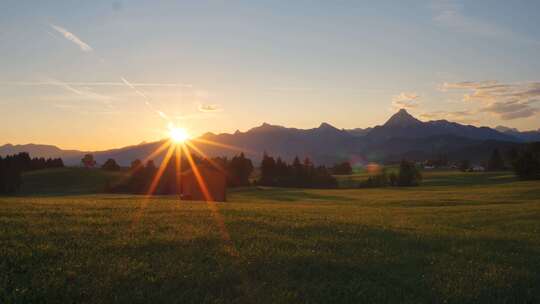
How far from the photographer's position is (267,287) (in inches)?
444

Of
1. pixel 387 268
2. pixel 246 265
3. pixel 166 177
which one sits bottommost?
pixel 166 177

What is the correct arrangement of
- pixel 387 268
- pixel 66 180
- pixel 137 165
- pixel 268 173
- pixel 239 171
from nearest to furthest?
pixel 387 268 → pixel 239 171 → pixel 137 165 → pixel 66 180 → pixel 268 173

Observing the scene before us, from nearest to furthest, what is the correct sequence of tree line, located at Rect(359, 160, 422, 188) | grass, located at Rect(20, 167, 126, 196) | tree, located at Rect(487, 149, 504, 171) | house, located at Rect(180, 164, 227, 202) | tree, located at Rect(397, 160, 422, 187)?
house, located at Rect(180, 164, 227, 202) → grass, located at Rect(20, 167, 126, 196) → tree, located at Rect(397, 160, 422, 187) → tree line, located at Rect(359, 160, 422, 188) → tree, located at Rect(487, 149, 504, 171)

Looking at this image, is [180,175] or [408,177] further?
[408,177]

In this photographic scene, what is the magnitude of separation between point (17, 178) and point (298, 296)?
129634mm

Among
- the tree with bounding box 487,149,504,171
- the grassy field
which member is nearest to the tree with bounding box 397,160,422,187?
the tree with bounding box 487,149,504,171

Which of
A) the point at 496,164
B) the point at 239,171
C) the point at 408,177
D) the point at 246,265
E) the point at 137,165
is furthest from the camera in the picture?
the point at 496,164

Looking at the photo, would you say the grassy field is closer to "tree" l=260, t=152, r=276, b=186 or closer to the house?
the house

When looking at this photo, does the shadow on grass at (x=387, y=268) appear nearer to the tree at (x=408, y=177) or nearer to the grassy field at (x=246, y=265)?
the grassy field at (x=246, y=265)

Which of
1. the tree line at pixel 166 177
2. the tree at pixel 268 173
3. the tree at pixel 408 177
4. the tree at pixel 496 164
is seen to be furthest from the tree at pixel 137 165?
the tree at pixel 496 164

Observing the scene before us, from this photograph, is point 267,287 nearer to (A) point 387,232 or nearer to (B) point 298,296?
(B) point 298,296

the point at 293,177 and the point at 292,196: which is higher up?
the point at 293,177

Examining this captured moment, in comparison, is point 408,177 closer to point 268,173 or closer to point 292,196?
point 268,173

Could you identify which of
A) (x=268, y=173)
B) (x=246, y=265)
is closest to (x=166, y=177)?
(x=268, y=173)
